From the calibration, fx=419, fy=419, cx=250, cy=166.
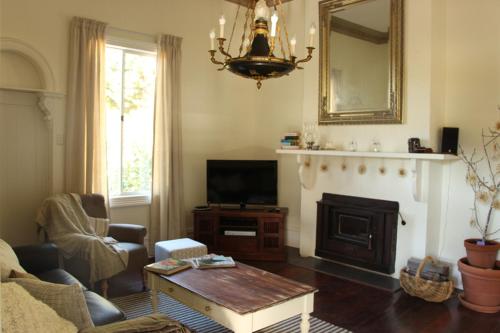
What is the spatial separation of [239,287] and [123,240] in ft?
6.04

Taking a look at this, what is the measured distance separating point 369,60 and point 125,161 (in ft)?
9.95

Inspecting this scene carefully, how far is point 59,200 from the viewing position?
3.95m

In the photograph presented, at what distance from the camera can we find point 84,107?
14.6ft

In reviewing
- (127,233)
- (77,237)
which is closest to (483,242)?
(127,233)

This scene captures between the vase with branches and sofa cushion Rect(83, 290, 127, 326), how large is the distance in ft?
10.1

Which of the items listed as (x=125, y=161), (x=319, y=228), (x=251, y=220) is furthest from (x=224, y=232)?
(x=125, y=161)

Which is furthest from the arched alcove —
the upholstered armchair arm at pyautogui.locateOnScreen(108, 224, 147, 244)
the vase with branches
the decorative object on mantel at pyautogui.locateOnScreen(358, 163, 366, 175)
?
the vase with branches

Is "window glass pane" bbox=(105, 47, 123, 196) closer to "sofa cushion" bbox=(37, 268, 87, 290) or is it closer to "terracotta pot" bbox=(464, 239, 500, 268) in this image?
"sofa cushion" bbox=(37, 268, 87, 290)

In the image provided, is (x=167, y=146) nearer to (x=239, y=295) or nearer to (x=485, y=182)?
(x=239, y=295)

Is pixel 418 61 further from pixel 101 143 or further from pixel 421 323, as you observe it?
Answer: pixel 101 143

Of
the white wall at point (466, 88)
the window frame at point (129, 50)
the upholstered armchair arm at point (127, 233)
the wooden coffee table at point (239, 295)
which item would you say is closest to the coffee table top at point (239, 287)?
the wooden coffee table at point (239, 295)

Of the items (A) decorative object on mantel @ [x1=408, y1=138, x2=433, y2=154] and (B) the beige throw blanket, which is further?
(A) decorative object on mantel @ [x1=408, y1=138, x2=433, y2=154]

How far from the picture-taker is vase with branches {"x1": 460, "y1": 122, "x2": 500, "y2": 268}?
393 centimetres

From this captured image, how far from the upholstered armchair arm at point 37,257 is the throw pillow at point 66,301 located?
1.40 metres
